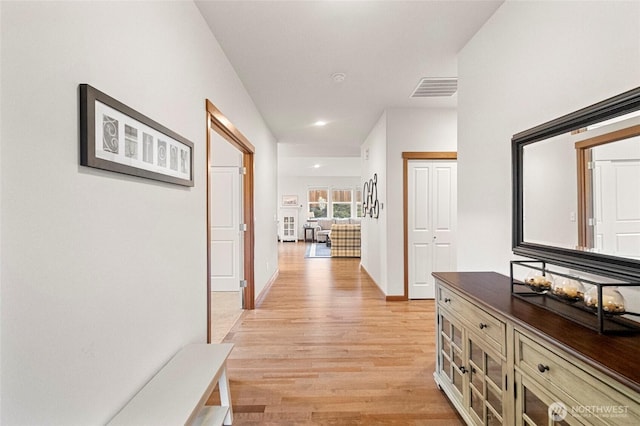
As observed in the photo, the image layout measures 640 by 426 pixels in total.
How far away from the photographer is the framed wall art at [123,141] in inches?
42.6

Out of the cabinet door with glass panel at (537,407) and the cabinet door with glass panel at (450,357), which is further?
the cabinet door with glass panel at (450,357)

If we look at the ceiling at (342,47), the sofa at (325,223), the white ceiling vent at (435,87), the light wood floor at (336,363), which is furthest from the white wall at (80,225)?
the sofa at (325,223)

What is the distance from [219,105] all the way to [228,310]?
8.15 ft

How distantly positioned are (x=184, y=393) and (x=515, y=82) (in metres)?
2.49

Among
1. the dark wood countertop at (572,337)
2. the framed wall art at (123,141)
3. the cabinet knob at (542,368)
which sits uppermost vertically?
the framed wall art at (123,141)

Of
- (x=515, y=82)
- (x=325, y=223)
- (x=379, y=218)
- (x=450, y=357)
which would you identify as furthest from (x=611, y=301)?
(x=325, y=223)

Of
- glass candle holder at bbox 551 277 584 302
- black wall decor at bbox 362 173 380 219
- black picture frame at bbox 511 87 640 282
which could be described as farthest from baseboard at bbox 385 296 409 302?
glass candle holder at bbox 551 277 584 302

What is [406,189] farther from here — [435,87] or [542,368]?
[542,368]

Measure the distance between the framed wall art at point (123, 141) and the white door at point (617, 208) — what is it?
1943mm

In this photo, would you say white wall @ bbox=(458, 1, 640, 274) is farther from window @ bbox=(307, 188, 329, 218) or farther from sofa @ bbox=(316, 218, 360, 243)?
window @ bbox=(307, 188, 329, 218)

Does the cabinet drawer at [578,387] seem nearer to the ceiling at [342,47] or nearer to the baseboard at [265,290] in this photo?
the ceiling at [342,47]

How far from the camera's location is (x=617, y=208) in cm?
125

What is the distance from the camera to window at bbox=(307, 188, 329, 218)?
502 inches

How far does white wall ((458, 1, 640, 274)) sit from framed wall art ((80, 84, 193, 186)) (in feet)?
6.62
